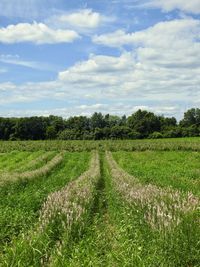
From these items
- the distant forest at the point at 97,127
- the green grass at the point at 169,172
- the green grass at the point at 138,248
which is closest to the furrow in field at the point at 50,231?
the green grass at the point at 138,248

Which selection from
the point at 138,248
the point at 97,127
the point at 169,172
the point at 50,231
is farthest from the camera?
the point at 97,127

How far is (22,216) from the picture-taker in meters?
11.8

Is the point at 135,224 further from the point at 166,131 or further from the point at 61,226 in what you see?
the point at 166,131

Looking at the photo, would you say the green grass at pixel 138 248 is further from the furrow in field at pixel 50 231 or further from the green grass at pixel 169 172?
the green grass at pixel 169 172

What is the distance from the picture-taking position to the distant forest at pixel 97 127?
111 metres

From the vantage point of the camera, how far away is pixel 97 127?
120 meters

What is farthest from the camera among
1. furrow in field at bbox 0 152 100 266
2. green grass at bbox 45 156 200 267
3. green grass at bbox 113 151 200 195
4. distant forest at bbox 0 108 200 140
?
distant forest at bbox 0 108 200 140

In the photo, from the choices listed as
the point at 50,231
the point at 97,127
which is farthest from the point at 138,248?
the point at 97,127

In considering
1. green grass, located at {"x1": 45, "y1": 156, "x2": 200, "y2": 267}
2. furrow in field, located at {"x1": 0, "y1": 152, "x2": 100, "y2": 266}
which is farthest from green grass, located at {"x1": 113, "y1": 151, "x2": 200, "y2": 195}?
green grass, located at {"x1": 45, "y1": 156, "x2": 200, "y2": 267}

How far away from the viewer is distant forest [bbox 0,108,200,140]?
110625 mm

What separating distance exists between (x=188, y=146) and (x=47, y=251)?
6061 centimetres

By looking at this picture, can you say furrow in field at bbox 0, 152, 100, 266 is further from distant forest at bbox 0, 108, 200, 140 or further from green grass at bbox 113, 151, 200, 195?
distant forest at bbox 0, 108, 200, 140

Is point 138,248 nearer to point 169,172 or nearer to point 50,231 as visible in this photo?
point 50,231

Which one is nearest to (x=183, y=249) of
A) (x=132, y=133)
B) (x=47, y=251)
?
(x=47, y=251)
